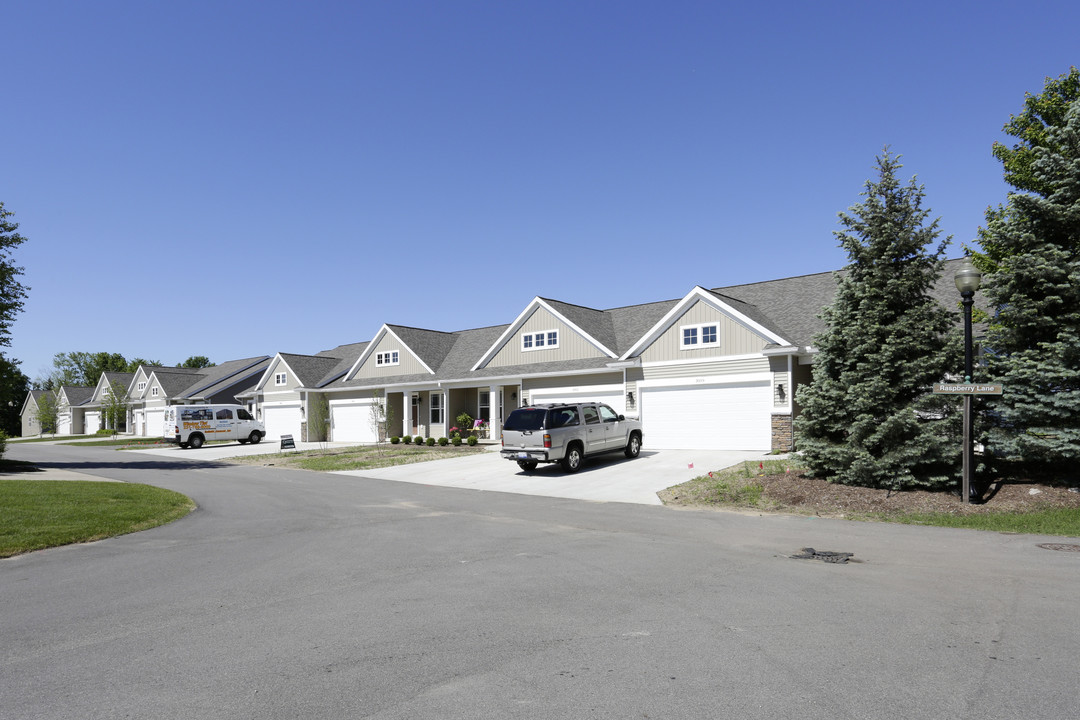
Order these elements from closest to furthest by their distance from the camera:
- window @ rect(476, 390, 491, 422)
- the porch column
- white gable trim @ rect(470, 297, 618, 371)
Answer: white gable trim @ rect(470, 297, 618, 371) < the porch column < window @ rect(476, 390, 491, 422)

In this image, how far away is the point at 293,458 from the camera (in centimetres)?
2850

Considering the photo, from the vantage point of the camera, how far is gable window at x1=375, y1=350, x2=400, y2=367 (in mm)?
37406

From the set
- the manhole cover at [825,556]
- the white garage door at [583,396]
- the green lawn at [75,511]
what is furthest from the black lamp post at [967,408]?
the white garage door at [583,396]

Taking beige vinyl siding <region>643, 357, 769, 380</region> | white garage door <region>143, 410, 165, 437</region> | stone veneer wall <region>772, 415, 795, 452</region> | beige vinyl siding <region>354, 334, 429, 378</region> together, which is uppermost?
beige vinyl siding <region>354, 334, 429, 378</region>

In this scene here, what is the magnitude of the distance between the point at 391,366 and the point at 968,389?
1174 inches

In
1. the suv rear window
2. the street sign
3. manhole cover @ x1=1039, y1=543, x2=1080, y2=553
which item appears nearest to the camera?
manhole cover @ x1=1039, y1=543, x2=1080, y2=553

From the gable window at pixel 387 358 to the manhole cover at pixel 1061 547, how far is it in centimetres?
3153

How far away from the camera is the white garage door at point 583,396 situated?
27.5 m

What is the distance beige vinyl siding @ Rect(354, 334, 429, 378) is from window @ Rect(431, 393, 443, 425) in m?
1.40

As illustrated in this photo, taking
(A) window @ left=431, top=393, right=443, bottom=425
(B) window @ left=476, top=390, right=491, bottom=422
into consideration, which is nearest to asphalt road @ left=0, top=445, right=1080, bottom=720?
(B) window @ left=476, top=390, right=491, bottom=422

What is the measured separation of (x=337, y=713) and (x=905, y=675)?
3.73m

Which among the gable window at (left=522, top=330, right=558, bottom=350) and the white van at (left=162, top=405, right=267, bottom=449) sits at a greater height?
the gable window at (left=522, top=330, right=558, bottom=350)

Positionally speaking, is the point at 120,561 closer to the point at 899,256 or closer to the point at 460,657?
the point at 460,657

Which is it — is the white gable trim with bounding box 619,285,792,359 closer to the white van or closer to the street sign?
the street sign
